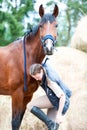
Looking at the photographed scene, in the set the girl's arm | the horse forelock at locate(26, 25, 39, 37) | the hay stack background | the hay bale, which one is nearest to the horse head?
the horse forelock at locate(26, 25, 39, 37)

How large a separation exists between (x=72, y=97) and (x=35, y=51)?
170 centimetres

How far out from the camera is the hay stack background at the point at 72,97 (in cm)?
604

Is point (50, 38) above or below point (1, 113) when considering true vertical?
above

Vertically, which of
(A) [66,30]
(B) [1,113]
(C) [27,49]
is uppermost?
(C) [27,49]

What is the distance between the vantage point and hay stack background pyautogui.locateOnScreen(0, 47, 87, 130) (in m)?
6.04

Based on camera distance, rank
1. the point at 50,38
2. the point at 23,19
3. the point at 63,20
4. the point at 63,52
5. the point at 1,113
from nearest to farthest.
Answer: the point at 50,38
the point at 1,113
the point at 63,52
the point at 23,19
the point at 63,20

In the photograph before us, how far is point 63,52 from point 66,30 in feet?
8.29

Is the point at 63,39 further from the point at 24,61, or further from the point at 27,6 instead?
the point at 24,61

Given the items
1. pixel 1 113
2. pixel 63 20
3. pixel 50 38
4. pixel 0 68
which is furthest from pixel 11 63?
pixel 63 20

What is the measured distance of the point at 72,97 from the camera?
623 cm

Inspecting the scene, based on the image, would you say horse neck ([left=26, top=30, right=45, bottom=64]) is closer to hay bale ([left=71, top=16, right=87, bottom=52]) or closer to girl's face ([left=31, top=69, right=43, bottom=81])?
girl's face ([left=31, top=69, right=43, bottom=81])

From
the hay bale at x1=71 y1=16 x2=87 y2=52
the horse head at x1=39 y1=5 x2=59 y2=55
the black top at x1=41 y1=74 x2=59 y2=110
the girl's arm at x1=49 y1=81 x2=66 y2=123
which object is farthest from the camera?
the hay bale at x1=71 y1=16 x2=87 y2=52

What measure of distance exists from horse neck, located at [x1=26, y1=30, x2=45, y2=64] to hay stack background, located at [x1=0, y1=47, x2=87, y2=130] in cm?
148

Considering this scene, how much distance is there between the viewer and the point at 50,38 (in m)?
4.32
